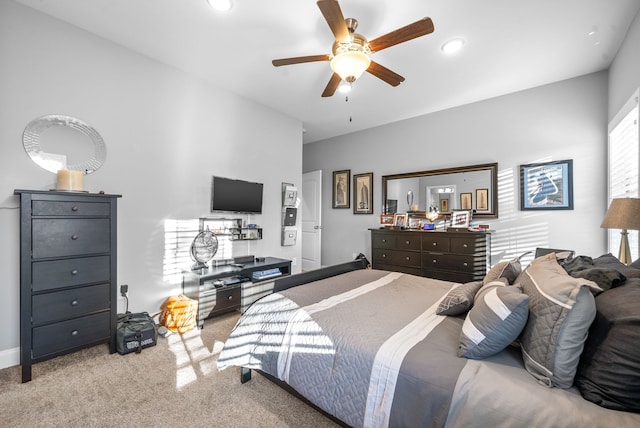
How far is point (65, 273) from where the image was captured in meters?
2.09

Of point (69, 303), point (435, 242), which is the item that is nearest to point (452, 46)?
point (435, 242)

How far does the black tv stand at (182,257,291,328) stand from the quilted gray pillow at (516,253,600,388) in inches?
97.9

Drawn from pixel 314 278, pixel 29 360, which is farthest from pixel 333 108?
pixel 29 360

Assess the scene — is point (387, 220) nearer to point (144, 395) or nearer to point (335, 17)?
point (335, 17)

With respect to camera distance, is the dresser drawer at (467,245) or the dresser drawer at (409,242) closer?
the dresser drawer at (467,245)

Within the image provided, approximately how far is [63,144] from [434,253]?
163 inches

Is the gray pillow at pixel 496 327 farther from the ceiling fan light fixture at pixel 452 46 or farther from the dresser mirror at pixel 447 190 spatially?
the dresser mirror at pixel 447 190

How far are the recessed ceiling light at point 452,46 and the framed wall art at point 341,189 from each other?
111 inches

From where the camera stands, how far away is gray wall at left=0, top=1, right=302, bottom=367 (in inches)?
85.7

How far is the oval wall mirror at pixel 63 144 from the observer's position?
2281 mm

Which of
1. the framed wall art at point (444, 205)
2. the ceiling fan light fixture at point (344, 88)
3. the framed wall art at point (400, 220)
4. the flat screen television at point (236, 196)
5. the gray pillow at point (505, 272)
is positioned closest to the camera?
the gray pillow at point (505, 272)

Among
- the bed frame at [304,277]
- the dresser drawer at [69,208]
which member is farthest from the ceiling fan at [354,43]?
the dresser drawer at [69,208]

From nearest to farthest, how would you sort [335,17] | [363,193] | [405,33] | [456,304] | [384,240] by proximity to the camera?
[456,304] < [335,17] < [405,33] < [384,240] < [363,193]

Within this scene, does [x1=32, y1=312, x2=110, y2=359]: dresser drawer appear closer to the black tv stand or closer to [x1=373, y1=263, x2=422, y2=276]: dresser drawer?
the black tv stand
